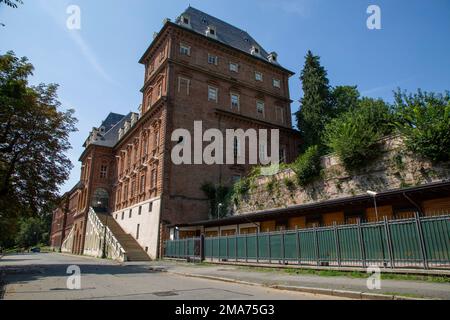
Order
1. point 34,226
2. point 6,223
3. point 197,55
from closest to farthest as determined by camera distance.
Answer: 1. point 6,223
2. point 197,55
3. point 34,226

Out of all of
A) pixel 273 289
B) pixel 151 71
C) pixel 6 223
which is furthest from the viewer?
pixel 151 71

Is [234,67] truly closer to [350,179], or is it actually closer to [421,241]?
[350,179]

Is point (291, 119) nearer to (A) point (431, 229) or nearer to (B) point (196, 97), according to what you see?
(B) point (196, 97)

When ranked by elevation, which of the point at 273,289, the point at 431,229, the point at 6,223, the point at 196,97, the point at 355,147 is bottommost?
the point at 273,289

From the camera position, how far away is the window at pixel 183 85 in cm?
3462

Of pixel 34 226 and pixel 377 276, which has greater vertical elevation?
pixel 34 226

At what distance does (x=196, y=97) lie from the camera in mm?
35469

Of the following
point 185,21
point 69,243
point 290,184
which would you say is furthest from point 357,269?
point 69,243

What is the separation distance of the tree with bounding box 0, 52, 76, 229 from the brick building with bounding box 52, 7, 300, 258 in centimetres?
479

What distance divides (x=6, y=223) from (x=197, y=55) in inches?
1031

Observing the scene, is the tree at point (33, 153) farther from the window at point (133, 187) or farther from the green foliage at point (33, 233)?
the green foliage at point (33, 233)

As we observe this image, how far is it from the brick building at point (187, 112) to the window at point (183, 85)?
0.11 meters

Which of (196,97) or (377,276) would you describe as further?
(196,97)
